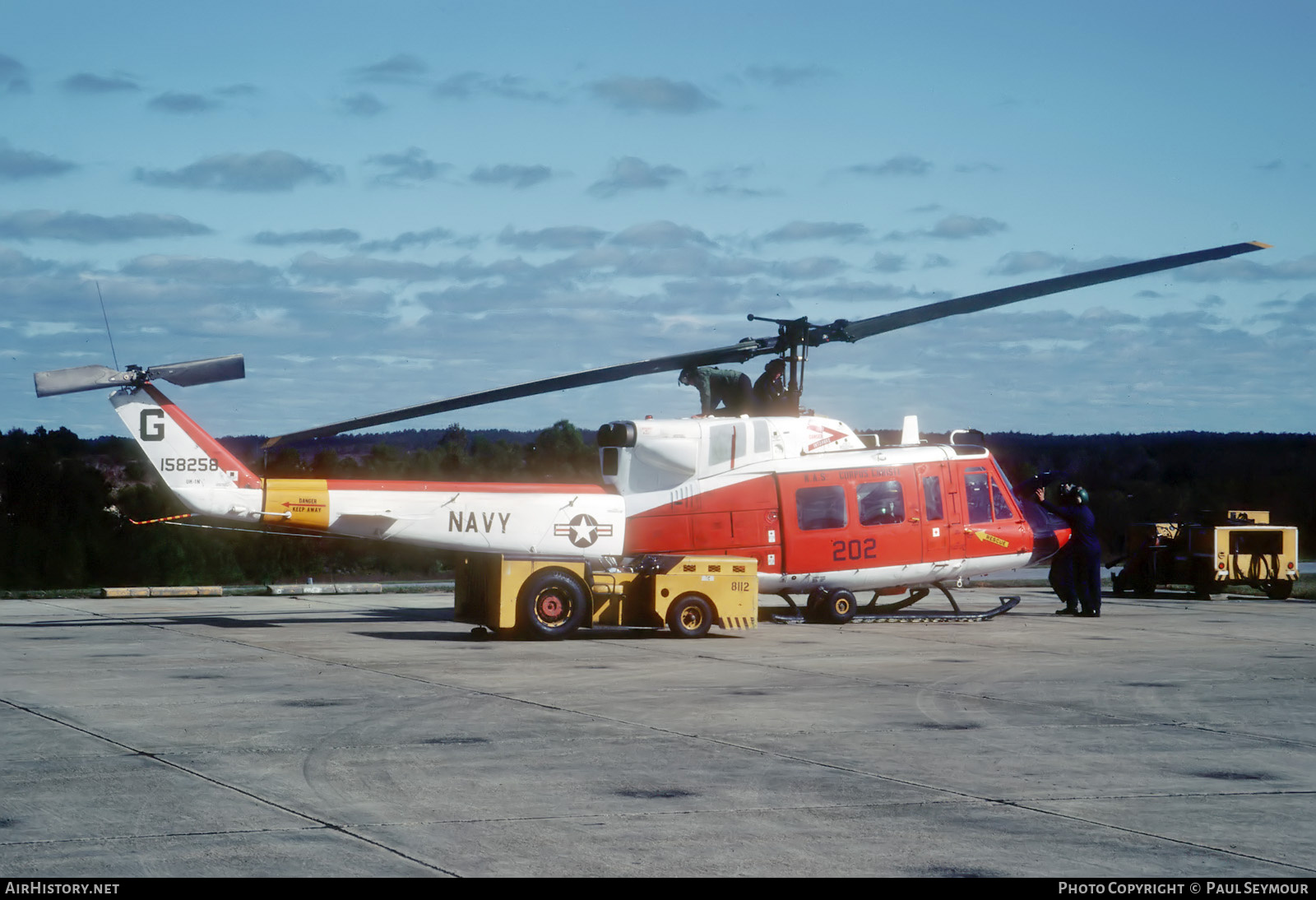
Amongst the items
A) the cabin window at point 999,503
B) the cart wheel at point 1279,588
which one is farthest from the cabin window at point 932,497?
the cart wheel at point 1279,588

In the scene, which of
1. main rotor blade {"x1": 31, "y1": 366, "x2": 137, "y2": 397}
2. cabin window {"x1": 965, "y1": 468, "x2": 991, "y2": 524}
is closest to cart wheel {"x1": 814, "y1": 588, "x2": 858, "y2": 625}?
cabin window {"x1": 965, "y1": 468, "x2": 991, "y2": 524}

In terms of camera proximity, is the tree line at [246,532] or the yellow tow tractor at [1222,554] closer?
the yellow tow tractor at [1222,554]

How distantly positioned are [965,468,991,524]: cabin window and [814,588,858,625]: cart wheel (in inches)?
93.4

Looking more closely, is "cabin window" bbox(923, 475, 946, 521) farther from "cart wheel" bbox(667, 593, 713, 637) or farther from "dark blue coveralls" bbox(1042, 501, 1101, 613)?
"cart wheel" bbox(667, 593, 713, 637)

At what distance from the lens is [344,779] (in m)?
8.66

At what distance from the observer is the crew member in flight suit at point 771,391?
66.3ft

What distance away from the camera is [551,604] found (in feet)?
61.2

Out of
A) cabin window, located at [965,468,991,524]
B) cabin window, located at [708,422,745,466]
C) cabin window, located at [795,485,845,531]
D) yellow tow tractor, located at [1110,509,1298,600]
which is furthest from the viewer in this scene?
yellow tow tractor, located at [1110,509,1298,600]

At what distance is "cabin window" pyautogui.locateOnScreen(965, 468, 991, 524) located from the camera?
21.5m

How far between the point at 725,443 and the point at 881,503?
2705 mm

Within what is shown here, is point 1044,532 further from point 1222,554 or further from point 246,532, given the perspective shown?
point 246,532

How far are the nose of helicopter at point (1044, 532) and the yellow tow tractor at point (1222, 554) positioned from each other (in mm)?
6639

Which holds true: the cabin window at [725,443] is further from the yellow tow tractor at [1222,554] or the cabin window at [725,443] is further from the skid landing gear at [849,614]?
the yellow tow tractor at [1222,554]
